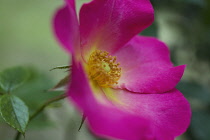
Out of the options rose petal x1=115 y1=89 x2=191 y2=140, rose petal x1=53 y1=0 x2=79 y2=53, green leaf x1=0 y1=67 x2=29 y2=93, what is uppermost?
rose petal x1=53 y1=0 x2=79 y2=53

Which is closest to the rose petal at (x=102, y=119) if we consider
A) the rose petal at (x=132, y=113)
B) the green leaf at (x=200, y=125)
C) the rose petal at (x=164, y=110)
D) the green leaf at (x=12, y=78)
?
the rose petal at (x=132, y=113)

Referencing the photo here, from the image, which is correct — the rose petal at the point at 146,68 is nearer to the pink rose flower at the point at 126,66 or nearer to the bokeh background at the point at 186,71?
the pink rose flower at the point at 126,66

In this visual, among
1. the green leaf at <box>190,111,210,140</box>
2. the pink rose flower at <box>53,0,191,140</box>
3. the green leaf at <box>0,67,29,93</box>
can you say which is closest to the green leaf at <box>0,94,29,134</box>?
the green leaf at <box>0,67,29,93</box>

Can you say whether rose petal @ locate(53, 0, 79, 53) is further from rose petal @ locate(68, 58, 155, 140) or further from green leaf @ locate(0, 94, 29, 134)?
green leaf @ locate(0, 94, 29, 134)

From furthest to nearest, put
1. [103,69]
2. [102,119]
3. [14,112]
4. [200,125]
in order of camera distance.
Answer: [200,125], [103,69], [14,112], [102,119]

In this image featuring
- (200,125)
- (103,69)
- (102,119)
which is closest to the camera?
(102,119)

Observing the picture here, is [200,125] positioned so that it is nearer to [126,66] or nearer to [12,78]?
[126,66]

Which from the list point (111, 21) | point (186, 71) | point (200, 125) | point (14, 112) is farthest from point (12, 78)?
point (186, 71)

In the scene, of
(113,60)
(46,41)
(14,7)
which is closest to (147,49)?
(113,60)
